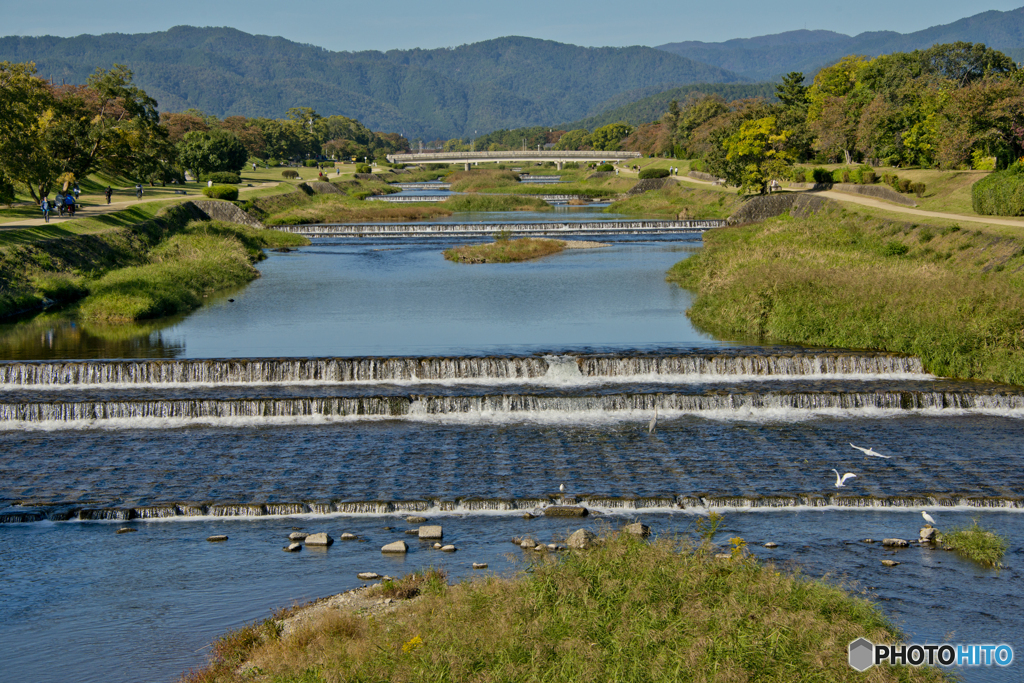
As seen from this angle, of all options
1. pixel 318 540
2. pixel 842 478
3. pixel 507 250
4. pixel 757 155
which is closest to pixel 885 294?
pixel 842 478

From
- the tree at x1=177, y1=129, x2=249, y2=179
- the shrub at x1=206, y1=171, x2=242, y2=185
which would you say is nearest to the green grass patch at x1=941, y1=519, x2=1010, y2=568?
the shrub at x1=206, y1=171, x2=242, y2=185

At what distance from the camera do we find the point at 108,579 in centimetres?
1802

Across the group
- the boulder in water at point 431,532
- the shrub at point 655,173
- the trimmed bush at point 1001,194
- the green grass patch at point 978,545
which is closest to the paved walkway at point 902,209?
the trimmed bush at point 1001,194

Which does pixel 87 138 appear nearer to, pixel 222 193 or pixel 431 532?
pixel 222 193

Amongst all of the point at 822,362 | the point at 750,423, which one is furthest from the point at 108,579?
the point at 822,362

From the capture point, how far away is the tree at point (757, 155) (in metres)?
82.4

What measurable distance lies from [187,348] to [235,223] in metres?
42.9

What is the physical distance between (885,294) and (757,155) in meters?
49.0

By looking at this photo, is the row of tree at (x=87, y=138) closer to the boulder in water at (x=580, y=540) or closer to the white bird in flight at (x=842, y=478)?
the boulder in water at (x=580, y=540)

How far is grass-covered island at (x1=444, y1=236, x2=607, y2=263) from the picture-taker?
63.3m

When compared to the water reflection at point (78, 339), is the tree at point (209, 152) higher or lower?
higher

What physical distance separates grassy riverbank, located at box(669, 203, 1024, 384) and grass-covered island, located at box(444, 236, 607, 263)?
42.8ft

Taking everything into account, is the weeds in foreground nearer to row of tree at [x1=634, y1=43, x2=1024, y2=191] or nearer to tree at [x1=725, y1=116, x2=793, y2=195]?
tree at [x1=725, y1=116, x2=793, y2=195]

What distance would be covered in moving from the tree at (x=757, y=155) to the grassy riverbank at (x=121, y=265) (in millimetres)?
43347
